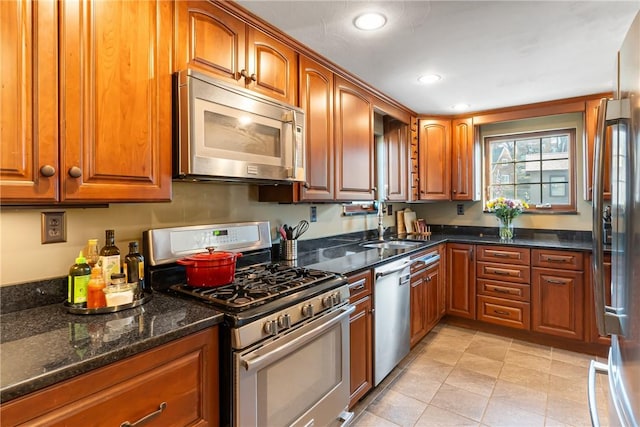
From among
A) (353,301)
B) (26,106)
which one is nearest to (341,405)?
(353,301)

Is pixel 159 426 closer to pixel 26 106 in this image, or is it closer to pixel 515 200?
pixel 26 106

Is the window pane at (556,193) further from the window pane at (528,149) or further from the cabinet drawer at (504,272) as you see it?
the cabinet drawer at (504,272)

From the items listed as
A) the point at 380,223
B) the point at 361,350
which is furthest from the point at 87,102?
the point at 380,223

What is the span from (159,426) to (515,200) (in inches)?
140

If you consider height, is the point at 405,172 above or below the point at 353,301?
above

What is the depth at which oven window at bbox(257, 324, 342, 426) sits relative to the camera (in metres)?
1.27

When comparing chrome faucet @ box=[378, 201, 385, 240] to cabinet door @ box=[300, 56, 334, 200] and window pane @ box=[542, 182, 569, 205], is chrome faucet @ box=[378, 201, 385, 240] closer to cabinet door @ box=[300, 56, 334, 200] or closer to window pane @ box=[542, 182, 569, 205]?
cabinet door @ box=[300, 56, 334, 200]

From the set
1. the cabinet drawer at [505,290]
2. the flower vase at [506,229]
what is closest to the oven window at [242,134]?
the cabinet drawer at [505,290]

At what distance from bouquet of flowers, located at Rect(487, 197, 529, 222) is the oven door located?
2.41 m

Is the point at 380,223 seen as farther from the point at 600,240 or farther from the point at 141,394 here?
the point at 141,394

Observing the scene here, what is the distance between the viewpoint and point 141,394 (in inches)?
36.7

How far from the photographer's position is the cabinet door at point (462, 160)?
3529 millimetres

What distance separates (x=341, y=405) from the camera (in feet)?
5.52

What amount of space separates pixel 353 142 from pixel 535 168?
2274 millimetres
